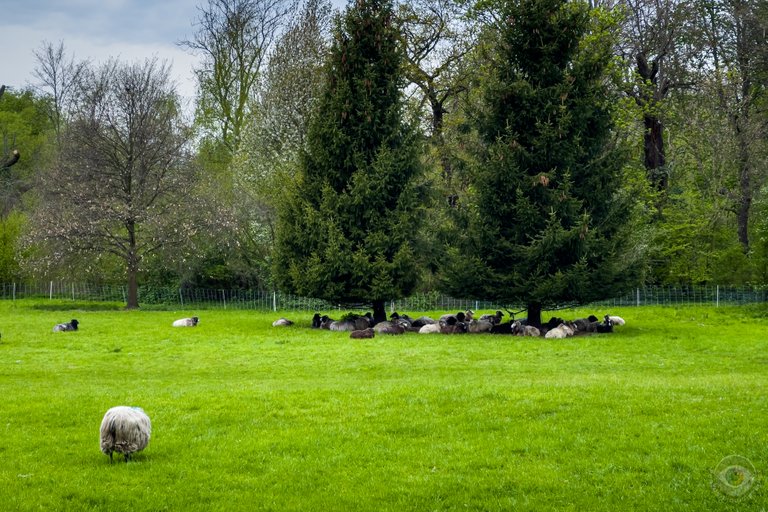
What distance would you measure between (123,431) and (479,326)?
22.5m

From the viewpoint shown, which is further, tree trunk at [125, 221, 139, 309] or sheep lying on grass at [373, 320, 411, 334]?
tree trunk at [125, 221, 139, 309]

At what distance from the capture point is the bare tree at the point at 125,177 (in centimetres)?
4597

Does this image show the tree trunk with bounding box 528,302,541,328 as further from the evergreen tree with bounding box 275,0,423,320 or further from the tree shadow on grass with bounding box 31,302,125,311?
the tree shadow on grass with bounding box 31,302,125,311

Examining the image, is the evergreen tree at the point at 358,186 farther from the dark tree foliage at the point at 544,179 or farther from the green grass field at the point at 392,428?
the green grass field at the point at 392,428

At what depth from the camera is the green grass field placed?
33.0ft

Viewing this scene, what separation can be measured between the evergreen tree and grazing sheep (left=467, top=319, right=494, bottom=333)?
11.8 feet

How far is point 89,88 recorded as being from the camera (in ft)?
168

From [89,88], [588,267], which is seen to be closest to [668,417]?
[588,267]

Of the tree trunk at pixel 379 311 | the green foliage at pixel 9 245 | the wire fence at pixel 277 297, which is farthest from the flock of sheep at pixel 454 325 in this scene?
the green foliage at pixel 9 245

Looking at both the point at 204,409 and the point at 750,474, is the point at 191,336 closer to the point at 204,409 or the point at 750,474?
the point at 204,409

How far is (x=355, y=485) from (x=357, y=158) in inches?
999
